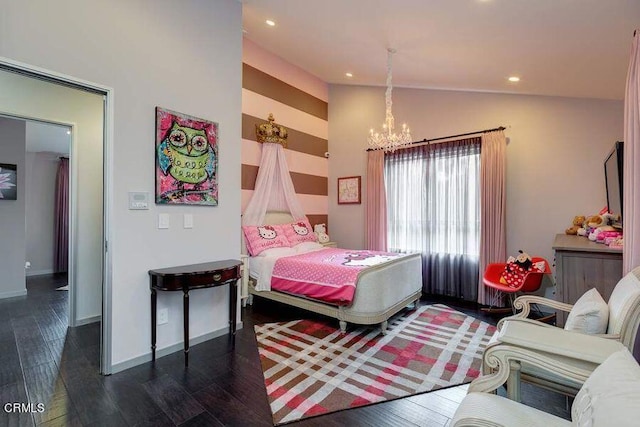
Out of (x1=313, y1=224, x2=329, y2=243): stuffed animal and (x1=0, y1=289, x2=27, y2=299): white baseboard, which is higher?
(x1=313, y1=224, x2=329, y2=243): stuffed animal

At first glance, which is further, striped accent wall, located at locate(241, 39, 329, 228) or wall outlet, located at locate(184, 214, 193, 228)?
striped accent wall, located at locate(241, 39, 329, 228)

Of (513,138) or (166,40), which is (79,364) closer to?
(166,40)

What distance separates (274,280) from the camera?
3.77 m

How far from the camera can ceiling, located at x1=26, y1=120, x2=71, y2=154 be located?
4.41 meters

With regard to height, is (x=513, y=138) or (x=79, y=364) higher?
(x=513, y=138)

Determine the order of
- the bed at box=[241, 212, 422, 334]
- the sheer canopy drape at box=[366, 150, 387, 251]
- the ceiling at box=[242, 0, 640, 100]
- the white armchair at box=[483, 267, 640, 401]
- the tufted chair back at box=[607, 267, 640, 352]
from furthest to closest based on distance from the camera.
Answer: the sheer canopy drape at box=[366, 150, 387, 251], the bed at box=[241, 212, 422, 334], the ceiling at box=[242, 0, 640, 100], the tufted chair back at box=[607, 267, 640, 352], the white armchair at box=[483, 267, 640, 401]

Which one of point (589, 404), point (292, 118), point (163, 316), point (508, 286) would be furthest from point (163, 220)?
point (508, 286)

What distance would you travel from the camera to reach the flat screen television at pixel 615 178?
261cm

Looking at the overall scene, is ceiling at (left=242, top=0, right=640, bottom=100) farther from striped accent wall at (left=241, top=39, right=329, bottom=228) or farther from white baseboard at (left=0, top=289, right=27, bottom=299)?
white baseboard at (left=0, top=289, right=27, bottom=299)

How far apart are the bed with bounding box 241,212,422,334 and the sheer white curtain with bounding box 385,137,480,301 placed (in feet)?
2.48

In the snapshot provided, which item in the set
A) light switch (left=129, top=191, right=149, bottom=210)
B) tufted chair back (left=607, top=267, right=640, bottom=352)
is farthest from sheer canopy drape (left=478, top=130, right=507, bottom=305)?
light switch (left=129, top=191, right=149, bottom=210)

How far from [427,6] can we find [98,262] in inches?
172

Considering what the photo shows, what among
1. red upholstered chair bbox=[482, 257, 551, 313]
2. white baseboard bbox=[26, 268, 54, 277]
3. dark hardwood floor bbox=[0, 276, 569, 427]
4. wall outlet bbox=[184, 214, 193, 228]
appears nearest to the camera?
dark hardwood floor bbox=[0, 276, 569, 427]

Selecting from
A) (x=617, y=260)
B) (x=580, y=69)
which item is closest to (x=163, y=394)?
(x=617, y=260)
